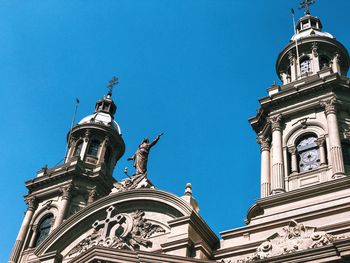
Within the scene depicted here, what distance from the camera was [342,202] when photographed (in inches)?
870

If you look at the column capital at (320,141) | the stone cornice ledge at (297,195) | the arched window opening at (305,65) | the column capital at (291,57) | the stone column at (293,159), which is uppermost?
the column capital at (291,57)

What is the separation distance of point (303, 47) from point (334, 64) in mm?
2359

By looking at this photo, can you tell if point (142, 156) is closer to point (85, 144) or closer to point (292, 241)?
point (292, 241)

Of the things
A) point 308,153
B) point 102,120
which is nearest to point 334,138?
point 308,153

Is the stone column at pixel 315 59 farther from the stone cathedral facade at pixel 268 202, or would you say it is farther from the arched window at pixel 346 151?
the arched window at pixel 346 151

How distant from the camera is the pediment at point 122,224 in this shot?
23109mm

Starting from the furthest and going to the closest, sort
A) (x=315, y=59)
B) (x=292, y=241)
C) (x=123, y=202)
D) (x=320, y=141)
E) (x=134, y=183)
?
(x=315, y=59)
(x=320, y=141)
(x=134, y=183)
(x=123, y=202)
(x=292, y=241)

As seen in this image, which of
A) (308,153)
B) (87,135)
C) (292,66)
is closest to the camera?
(308,153)

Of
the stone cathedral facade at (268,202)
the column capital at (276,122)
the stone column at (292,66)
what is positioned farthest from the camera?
the stone column at (292,66)

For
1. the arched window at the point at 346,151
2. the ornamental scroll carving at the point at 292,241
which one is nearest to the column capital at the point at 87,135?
the arched window at the point at 346,151

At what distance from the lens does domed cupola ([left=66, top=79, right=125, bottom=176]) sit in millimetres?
39625

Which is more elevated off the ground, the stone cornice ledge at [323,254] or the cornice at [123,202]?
the cornice at [123,202]

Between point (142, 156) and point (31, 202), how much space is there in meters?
13.6

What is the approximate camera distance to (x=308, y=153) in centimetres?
2767
